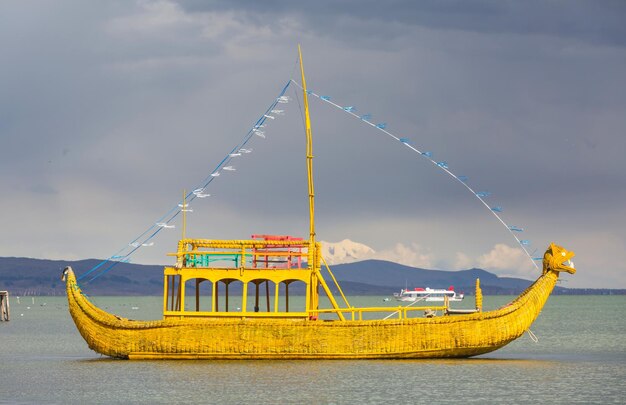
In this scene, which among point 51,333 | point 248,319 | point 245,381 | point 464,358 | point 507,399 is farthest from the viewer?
→ point 51,333

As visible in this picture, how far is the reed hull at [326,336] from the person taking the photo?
45.5 meters

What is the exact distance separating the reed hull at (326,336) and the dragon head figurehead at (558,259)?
1.52 m

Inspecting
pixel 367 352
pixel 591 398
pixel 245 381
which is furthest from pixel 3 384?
pixel 591 398

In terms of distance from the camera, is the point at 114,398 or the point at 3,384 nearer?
the point at 114,398

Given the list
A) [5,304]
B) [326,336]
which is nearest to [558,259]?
[326,336]

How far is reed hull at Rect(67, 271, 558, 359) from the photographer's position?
45531mm

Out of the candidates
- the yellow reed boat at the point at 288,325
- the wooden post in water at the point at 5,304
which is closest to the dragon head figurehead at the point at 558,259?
the yellow reed boat at the point at 288,325

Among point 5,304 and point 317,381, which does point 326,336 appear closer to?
point 317,381

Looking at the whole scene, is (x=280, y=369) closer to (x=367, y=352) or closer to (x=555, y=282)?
(x=367, y=352)

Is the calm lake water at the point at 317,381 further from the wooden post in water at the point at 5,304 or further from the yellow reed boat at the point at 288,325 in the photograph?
the wooden post in water at the point at 5,304

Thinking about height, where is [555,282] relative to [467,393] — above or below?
above

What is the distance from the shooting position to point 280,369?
44625 mm

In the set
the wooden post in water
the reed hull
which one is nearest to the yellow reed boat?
the reed hull

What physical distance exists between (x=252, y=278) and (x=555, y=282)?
11.7m
